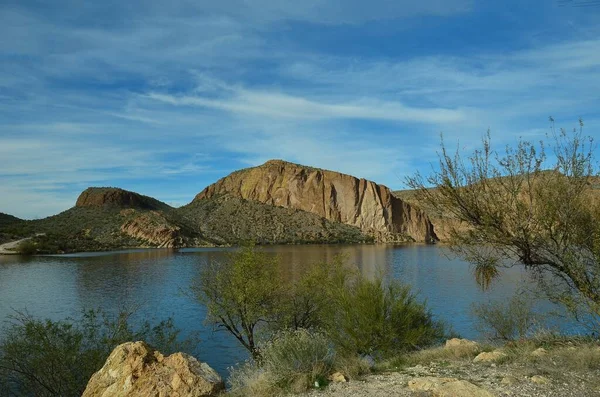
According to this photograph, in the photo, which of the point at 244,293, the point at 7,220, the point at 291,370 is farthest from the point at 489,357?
the point at 7,220

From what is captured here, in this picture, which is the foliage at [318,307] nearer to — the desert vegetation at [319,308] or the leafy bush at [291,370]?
the desert vegetation at [319,308]

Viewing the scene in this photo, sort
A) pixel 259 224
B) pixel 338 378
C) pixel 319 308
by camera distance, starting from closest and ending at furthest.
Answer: pixel 338 378 → pixel 319 308 → pixel 259 224

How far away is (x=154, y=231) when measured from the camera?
110 metres

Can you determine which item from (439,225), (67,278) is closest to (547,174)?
(439,225)

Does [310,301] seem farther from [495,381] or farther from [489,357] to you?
[495,381]

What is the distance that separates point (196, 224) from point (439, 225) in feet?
406

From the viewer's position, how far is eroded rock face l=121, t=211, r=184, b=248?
108794 mm

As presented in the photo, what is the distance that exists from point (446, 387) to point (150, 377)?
17.7 ft

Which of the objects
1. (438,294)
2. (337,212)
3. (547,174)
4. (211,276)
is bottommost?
(438,294)

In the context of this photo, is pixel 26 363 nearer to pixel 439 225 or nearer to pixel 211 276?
pixel 211 276

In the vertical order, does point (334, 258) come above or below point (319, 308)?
above

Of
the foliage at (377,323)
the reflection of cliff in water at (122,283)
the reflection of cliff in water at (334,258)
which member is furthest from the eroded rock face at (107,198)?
the foliage at (377,323)

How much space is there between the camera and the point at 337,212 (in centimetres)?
16950

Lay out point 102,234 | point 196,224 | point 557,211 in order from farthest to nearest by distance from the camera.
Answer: point 196,224 < point 102,234 < point 557,211
